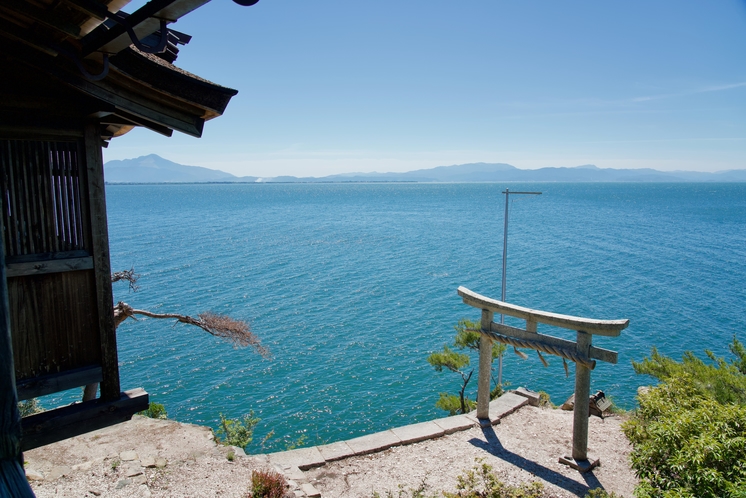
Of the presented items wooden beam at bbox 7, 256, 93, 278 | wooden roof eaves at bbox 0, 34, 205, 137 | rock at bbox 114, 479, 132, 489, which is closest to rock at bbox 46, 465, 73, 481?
rock at bbox 114, 479, 132, 489

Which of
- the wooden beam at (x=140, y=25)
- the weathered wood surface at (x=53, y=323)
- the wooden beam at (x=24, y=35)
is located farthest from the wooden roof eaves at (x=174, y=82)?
the weathered wood surface at (x=53, y=323)

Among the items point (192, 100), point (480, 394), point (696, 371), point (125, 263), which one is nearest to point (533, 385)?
point (696, 371)

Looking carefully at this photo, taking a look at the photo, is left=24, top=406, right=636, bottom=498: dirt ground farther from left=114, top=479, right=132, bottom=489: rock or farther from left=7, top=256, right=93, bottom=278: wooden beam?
left=7, top=256, right=93, bottom=278: wooden beam

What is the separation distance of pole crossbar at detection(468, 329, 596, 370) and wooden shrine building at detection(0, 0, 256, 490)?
721 centimetres

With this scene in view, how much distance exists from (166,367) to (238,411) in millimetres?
5215

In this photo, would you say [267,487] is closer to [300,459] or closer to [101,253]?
[300,459]

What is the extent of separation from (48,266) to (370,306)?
84.7 ft

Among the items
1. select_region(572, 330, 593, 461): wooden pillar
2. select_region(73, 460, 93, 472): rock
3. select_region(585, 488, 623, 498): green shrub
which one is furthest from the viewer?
select_region(572, 330, 593, 461): wooden pillar

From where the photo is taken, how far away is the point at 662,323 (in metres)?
25.7

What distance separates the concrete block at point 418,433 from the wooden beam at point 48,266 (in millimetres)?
7186

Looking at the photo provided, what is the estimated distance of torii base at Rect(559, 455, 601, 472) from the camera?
859 centimetres

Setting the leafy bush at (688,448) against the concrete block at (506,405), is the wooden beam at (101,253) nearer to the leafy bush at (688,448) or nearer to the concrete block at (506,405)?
the leafy bush at (688,448)

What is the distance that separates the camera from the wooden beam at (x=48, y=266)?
3.43 meters

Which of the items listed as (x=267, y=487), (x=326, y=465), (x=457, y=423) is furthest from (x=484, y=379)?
(x=267, y=487)
